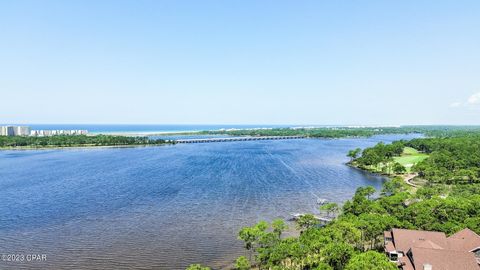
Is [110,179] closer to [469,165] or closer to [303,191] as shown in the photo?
[303,191]

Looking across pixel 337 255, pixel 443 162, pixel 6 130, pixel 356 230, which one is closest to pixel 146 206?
pixel 356 230

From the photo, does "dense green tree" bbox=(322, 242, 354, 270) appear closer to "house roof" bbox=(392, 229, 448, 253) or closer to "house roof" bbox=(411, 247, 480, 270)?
"house roof" bbox=(411, 247, 480, 270)

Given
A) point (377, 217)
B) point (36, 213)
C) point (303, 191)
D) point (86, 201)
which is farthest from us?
point (303, 191)

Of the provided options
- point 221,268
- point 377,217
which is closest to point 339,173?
point 377,217

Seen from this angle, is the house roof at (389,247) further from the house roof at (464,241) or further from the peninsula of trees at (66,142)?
the peninsula of trees at (66,142)

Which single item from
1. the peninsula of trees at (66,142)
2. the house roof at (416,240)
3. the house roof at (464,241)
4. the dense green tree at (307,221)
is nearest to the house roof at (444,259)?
the house roof at (416,240)
